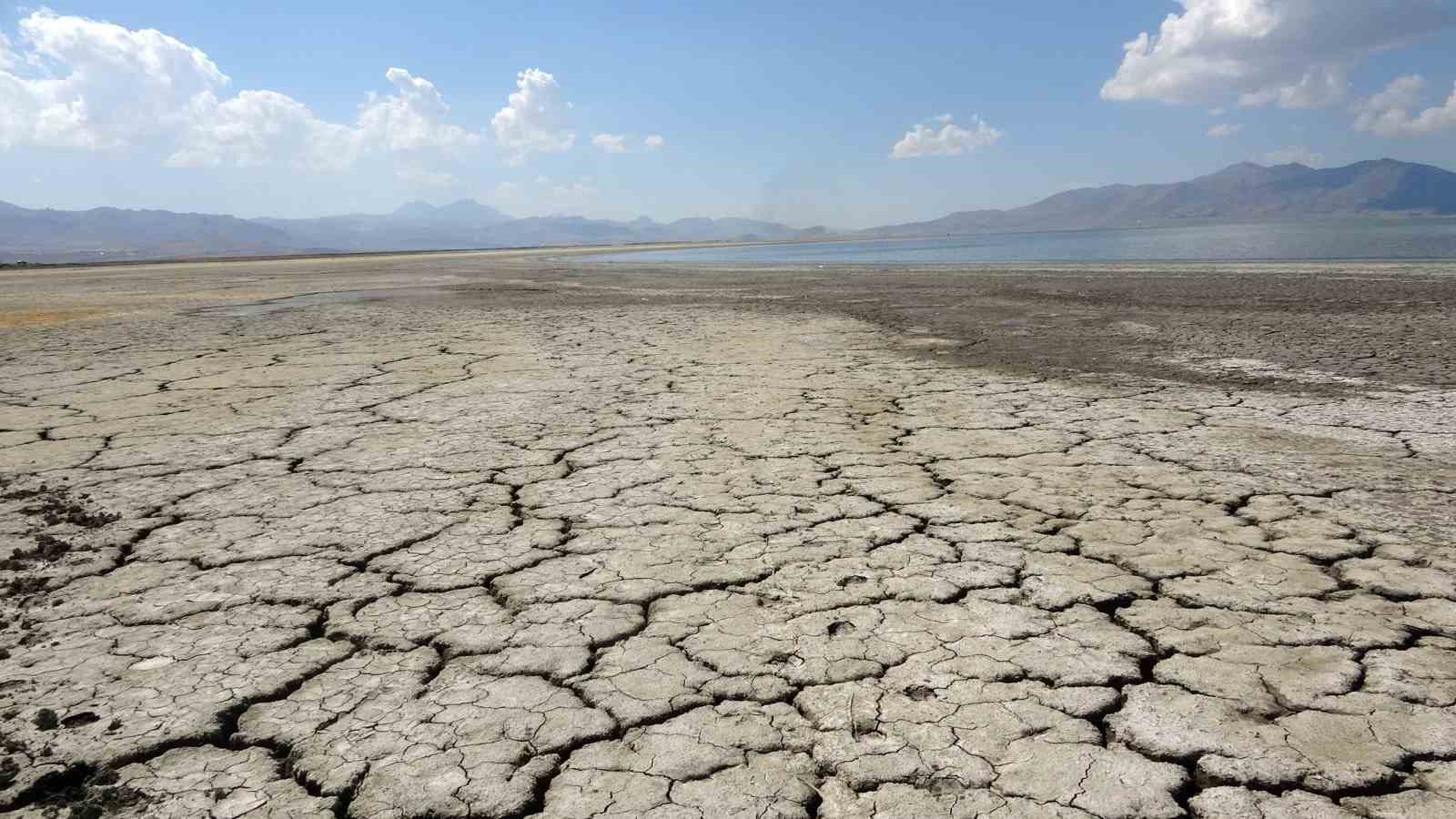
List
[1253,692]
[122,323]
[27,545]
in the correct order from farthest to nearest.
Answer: [122,323], [27,545], [1253,692]

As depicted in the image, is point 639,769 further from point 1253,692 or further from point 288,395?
point 288,395

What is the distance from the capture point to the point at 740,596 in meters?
2.25

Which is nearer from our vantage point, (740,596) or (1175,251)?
(740,596)

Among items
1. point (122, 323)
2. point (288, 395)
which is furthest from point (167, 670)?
point (122, 323)

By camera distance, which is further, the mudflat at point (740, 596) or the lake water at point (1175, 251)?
the lake water at point (1175, 251)

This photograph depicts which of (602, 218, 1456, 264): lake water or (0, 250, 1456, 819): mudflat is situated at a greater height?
(602, 218, 1456, 264): lake water

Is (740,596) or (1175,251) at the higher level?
(1175,251)

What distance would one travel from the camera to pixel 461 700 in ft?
5.82

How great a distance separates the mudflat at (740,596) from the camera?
4.97ft

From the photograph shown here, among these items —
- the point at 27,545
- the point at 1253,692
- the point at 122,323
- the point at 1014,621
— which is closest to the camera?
the point at 1253,692

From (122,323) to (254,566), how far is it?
30.6 feet

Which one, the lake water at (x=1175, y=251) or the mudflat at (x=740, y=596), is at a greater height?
the lake water at (x=1175, y=251)

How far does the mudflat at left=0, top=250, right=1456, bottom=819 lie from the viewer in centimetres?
151

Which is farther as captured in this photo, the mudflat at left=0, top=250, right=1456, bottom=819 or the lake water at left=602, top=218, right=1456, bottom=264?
the lake water at left=602, top=218, right=1456, bottom=264
